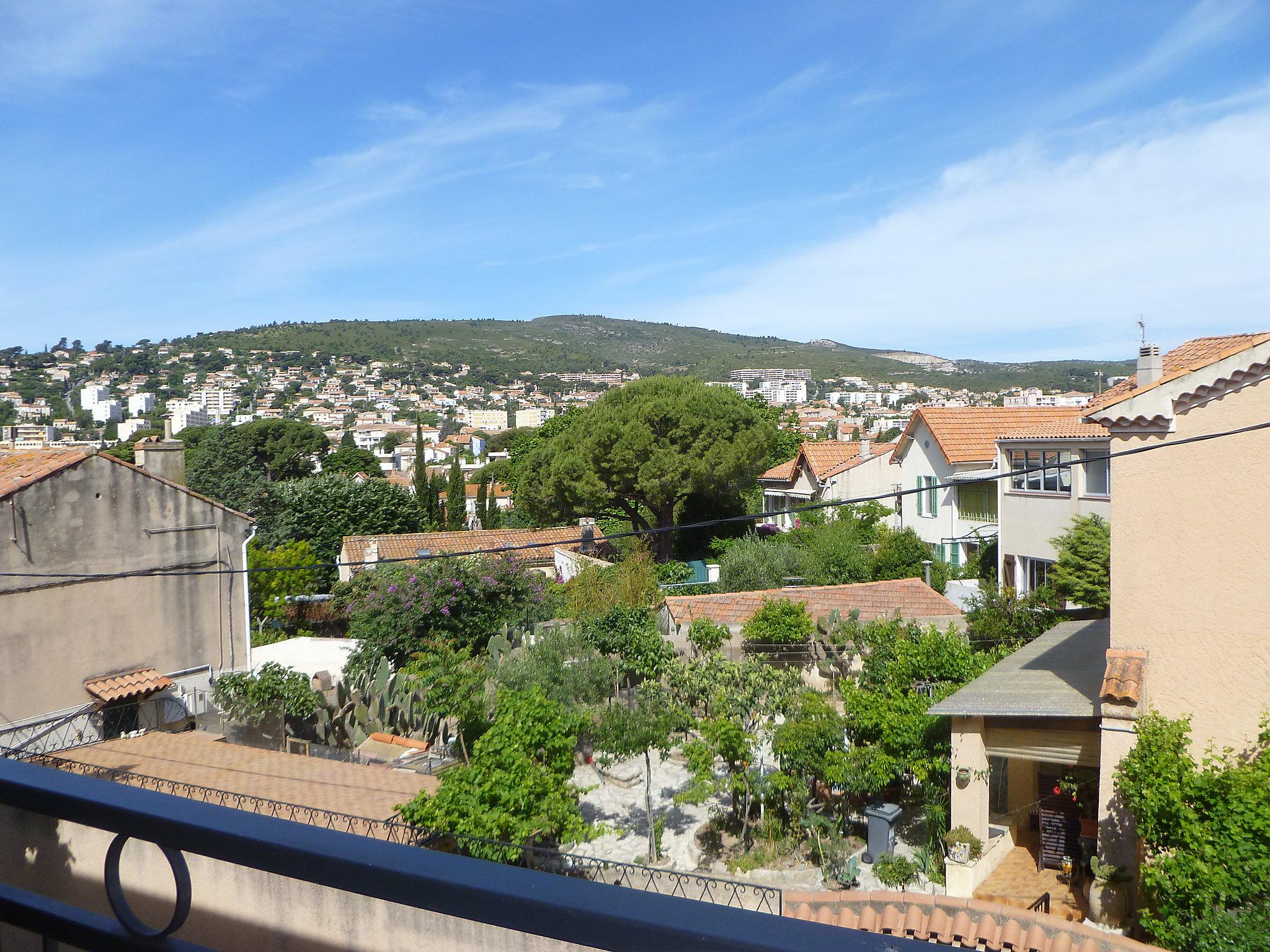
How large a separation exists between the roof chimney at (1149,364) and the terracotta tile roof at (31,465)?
14255 millimetres

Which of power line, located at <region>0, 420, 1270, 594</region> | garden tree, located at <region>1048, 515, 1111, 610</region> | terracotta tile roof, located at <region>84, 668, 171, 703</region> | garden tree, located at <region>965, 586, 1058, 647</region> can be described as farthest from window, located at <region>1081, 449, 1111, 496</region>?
terracotta tile roof, located at <region>84, 668, 171, 703</region>

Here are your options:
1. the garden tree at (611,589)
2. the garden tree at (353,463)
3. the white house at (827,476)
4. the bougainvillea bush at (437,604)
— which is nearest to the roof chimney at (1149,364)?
the garden tree at (611,589)

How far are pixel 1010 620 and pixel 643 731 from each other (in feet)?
26.3

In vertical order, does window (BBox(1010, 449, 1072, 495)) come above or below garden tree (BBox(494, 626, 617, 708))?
above

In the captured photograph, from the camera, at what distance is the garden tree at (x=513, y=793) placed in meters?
8.16

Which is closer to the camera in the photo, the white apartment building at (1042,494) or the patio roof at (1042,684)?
the patio roof at (1042,684)

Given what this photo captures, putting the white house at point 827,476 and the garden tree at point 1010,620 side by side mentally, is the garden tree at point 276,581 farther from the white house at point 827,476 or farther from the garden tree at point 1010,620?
the garden tree at point 1010,620

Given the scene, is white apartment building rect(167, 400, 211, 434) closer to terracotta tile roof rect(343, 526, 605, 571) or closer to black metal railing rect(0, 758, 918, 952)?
terracotta tile roof rect(343, 526, 605, 571)

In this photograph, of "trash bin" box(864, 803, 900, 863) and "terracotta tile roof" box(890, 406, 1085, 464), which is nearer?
"trash bin" box(864, 803, 900, 863)

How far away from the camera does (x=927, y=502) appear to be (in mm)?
26734

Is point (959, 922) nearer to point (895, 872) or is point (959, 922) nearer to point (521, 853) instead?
point (895, 872)

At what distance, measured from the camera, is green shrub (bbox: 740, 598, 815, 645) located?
16.5m

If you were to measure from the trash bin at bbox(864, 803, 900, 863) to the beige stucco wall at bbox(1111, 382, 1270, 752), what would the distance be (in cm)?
317

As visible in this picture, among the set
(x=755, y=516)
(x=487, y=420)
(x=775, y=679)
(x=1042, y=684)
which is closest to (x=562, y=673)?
(x=775, y=679)
